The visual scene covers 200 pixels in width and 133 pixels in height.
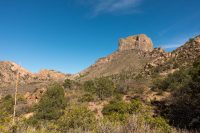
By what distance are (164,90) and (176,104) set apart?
876 centimetres

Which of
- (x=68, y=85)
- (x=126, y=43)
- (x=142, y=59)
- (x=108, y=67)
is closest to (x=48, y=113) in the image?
(x=68, y=85)

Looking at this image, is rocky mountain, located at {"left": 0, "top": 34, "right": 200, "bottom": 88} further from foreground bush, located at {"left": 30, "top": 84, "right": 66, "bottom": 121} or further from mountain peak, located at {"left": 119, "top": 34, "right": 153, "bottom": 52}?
foreground bush, located at {"left": 30, "top": 84, "right": 66, "bottom": 121}

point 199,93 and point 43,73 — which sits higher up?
point 43,73

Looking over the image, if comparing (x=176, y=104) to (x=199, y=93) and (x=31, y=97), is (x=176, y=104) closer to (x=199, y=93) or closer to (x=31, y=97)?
(x=199, y=93)

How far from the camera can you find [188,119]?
1806 centimetres

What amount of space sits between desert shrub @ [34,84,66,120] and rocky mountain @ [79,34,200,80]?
22648mm

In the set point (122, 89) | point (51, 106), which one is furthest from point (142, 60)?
point (51, 106)

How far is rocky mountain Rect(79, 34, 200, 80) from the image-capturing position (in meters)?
46.8

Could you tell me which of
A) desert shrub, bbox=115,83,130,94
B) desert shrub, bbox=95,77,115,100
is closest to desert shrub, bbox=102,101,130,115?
desert shrub, bbox=95,77,115,100

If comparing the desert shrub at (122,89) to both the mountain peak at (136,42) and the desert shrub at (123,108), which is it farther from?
the mountain peak at (136,42)

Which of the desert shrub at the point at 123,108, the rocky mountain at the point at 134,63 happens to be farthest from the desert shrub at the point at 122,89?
the rocky mountain at the point at 134,63

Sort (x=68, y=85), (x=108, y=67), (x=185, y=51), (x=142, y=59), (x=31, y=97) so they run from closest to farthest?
(x=31, y=97) → (x=68, y=85) → (x=185, y=51) → (x=142, y=59) → (x=108, y=67)

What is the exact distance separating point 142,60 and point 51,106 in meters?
56.6

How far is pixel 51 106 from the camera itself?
83.8ft
